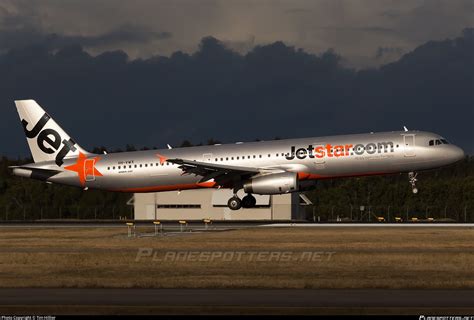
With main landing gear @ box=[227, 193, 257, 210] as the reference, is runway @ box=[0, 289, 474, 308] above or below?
below

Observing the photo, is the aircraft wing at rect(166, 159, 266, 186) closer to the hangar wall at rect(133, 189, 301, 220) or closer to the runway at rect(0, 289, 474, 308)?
the runway at rect(0, 289, 474, 308)

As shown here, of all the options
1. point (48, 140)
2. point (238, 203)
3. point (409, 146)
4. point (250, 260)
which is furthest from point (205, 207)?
point (250, 260)

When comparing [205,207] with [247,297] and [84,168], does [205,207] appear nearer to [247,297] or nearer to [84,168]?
[84,168]

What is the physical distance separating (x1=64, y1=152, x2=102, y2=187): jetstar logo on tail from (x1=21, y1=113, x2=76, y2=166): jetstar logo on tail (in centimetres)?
154

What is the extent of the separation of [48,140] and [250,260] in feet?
124

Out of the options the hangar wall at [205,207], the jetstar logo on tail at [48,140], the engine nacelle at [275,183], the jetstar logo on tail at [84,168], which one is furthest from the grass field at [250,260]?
the hangar wall at [205,207]

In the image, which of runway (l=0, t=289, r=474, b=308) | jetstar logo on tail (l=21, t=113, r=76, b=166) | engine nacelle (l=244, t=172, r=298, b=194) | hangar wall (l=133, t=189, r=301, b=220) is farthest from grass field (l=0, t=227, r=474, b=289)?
hangar wall (l=133, t=189, r=301, b=220)

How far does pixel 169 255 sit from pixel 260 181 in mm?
22926

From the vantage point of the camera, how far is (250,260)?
3828cm

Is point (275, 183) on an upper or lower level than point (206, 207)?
upper

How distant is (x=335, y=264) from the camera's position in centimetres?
3650

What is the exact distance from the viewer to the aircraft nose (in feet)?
203

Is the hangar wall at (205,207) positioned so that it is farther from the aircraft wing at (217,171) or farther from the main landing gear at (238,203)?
the aircraft wing at (217,171)

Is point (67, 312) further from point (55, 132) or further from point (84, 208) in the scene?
point (84, 208)
